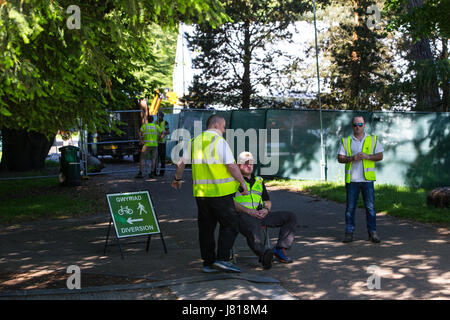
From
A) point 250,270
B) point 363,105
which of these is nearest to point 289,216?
point 250,270

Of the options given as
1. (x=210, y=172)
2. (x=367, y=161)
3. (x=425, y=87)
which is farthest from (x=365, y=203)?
(x=425, y=87)

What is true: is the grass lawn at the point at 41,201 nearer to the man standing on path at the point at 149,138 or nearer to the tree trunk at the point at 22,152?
the man standing on path at the point at 149,138

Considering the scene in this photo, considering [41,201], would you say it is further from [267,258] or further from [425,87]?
[425,87]

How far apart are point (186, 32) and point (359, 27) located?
32.1 feet

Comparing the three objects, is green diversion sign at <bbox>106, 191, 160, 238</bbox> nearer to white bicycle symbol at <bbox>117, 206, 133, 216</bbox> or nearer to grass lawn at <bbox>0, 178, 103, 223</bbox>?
white bicycle symbol at <bbox>117, 206, 133, 216</bbox>

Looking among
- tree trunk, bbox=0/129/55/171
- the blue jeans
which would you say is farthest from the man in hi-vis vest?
tree trunk, bbox=0/129/55/171

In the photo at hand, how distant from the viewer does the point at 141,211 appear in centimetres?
829

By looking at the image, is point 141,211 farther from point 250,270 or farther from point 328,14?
point 328,14

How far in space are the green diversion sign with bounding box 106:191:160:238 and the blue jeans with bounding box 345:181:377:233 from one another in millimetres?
2765

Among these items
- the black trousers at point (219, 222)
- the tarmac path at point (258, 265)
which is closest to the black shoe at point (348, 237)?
the tarmac path at point (258, 265)

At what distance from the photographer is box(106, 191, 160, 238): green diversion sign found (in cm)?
806

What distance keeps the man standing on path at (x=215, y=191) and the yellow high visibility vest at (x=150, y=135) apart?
1081 centimetres
